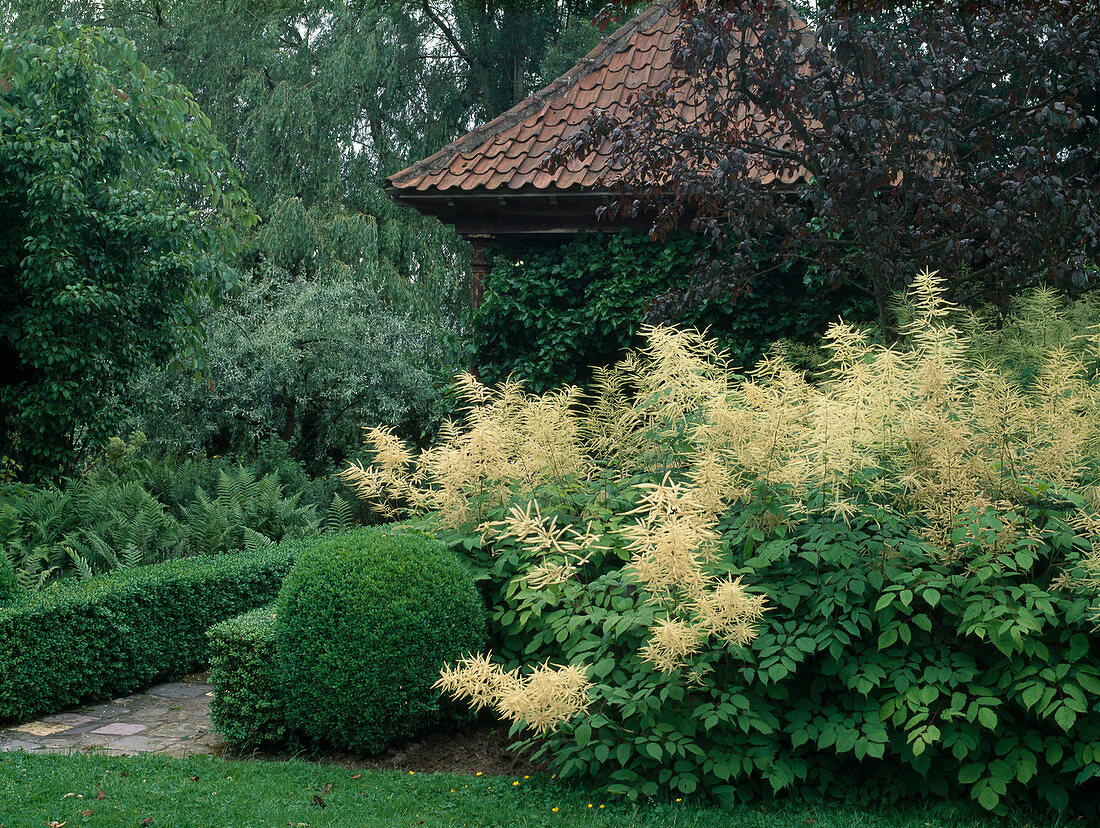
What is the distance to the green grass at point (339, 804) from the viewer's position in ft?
11.0

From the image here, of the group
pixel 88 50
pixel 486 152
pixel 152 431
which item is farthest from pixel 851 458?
pixel 152 431

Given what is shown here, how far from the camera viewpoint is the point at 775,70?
5.27 metres

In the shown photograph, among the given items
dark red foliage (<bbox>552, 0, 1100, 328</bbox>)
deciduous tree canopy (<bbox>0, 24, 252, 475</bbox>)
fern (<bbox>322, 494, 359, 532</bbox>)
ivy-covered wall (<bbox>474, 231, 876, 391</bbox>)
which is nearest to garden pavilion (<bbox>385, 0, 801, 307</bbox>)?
ivy-covered wall (<bbox>474, 231, 876, 391</bbox>)

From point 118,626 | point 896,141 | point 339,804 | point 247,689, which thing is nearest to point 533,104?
point 896,141

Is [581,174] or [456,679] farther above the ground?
[581,174]

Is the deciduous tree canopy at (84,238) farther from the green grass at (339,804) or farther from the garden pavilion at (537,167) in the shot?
the green grass at (339,804)

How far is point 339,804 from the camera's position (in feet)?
11.9

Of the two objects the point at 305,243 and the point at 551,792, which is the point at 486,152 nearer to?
the point at 551,792

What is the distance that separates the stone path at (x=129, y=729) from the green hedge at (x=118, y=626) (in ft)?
0.51

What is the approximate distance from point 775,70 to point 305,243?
34.6 ft

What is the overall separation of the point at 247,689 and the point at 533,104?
20.8 ft

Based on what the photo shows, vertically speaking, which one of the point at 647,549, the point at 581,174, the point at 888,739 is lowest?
the point at 888,739

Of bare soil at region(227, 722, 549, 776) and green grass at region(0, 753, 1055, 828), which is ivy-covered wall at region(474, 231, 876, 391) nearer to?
bare soil at region(227, 722, 549, 776)

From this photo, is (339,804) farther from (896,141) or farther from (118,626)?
(896,141)
